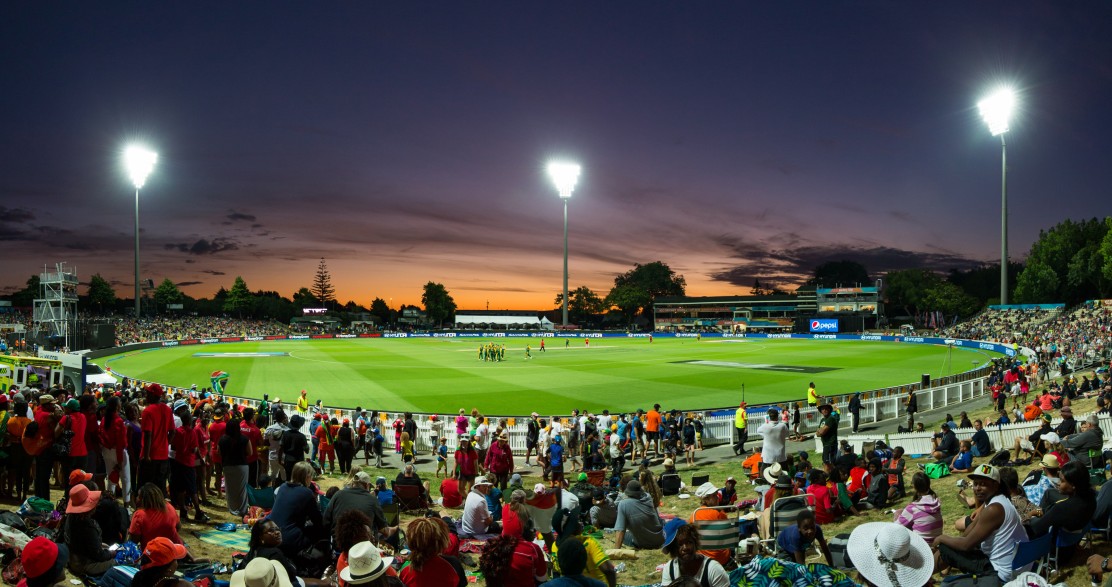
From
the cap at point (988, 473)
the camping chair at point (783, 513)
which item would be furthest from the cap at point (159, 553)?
the cap at point (988, 473)

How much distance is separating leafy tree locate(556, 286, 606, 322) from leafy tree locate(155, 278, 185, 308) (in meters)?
100

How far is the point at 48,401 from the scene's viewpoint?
28.5ft

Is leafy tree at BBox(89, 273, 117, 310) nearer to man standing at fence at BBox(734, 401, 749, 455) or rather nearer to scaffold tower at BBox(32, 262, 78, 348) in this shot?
scaffold tower at BBox(32, 262, 78, 348)

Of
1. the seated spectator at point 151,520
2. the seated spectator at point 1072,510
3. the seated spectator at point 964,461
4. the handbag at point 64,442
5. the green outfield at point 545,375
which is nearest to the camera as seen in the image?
the seated spectator at point 1072,510

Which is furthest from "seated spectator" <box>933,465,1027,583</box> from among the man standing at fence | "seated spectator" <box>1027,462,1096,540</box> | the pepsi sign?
the pepsi sign

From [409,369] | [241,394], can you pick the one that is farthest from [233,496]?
[409,369]

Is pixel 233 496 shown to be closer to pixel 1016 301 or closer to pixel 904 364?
pixel 904 364

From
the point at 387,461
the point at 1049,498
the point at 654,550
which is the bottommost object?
the point at 387,461

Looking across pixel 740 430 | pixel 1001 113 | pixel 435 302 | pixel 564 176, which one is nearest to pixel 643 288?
pixel 435 302

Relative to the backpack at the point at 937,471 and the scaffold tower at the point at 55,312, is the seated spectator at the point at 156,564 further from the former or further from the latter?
the scaffold tower at the point at 55,312

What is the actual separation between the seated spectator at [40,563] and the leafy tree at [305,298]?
596 ft

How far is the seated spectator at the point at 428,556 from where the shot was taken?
181 inches

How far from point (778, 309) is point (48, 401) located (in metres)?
128

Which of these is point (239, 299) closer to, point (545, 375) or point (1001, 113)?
point (545, 375)
